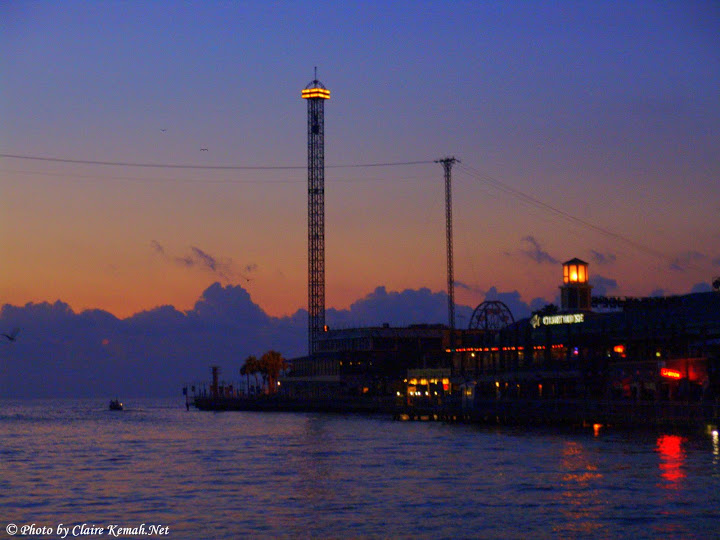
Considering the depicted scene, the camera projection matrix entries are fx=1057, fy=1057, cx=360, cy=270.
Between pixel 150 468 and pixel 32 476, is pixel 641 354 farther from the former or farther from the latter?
pixel 32 476

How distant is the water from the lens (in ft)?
160

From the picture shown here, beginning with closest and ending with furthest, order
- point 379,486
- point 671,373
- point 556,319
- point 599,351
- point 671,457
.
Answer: point 379,486
point 671,457
point 671,373
point 599,351
point 556,319

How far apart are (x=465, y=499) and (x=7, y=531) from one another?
77.3ft

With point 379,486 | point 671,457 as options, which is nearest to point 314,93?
point 671,457

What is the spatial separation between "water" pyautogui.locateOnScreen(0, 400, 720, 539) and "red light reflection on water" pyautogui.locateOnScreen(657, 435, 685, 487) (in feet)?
0.61

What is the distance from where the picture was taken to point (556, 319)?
16212cm

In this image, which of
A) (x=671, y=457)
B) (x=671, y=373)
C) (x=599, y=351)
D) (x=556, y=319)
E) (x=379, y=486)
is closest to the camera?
(x=379, y=486)

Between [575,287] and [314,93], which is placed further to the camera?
[314,93]

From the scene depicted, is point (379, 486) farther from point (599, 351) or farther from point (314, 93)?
point (314, 93)

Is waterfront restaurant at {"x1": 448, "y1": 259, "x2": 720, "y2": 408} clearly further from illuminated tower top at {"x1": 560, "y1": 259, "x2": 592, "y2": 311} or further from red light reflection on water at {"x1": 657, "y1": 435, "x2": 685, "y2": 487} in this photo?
red light reflection on water at {"x1": 657, "y1": 435, "x2": 685, "y2": 487}

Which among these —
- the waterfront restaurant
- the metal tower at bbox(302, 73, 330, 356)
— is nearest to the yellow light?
the metal tower at bbox(302, 73, 330, 356)

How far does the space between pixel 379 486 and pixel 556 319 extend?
4071 inches

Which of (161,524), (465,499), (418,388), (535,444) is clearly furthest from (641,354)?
(161,524)

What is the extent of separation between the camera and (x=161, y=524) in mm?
49625
